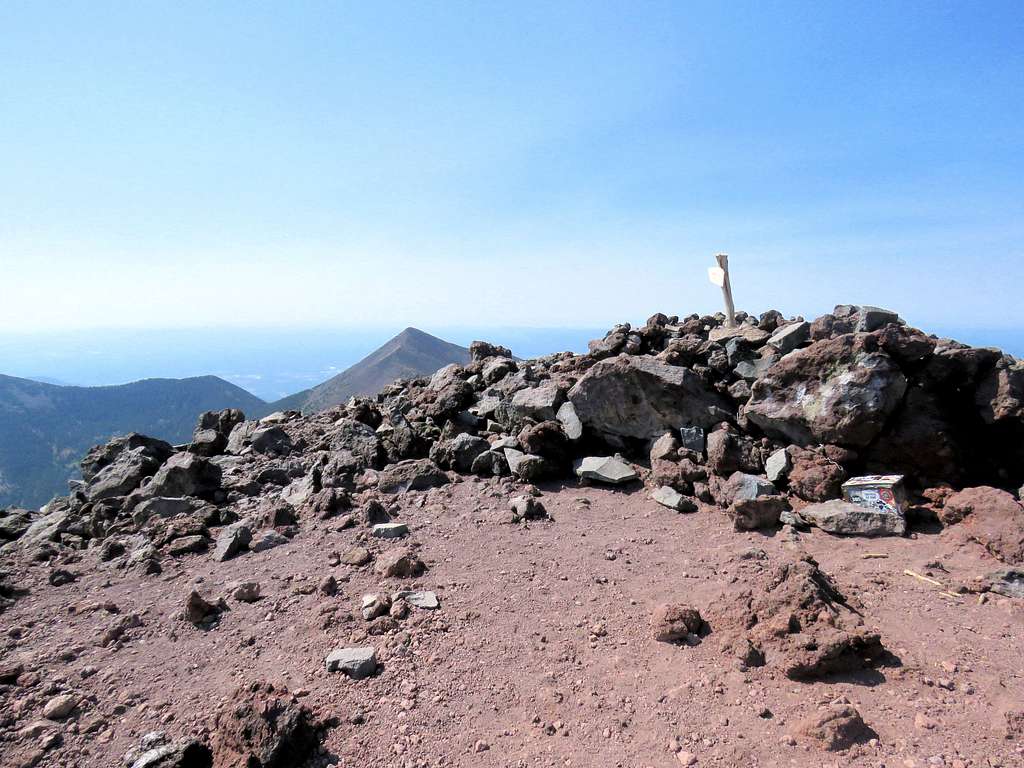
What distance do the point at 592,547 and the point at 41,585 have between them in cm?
728

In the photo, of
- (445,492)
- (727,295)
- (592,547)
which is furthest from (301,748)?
(727,295)

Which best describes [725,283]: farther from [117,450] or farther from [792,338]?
[117,450]

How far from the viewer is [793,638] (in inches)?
172

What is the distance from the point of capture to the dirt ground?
149 inches

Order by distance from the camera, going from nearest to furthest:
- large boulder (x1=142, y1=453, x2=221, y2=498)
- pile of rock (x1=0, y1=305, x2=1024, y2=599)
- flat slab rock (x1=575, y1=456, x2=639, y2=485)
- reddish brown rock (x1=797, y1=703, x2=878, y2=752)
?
reddish brown rock (x1=797, y1=703, x2=878, y2=752)
pile of rock (x1=0, y1=305, x2=1024, y2=599)
flat slab rock (x1=575, y1=456, x2=639, y2=485)
large boulder (x1=142, y1=453, x2=221, y2=498)

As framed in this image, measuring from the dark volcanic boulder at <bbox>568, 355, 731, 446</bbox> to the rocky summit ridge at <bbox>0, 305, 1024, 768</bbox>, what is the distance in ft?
0.15

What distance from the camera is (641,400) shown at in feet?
29.8

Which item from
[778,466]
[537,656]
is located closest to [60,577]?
[537,656]

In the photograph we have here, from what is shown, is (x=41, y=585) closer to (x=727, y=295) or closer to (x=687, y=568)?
(x=687, y=568)

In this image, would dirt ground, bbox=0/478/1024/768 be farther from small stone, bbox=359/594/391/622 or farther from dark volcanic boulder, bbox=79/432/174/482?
dark volcanic boulder, bbox=79/432/174/482

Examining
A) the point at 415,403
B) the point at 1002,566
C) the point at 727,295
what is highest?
the point at 727,295

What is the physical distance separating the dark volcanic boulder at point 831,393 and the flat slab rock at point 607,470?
2.03 meters

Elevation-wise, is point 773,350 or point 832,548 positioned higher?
point 773,350

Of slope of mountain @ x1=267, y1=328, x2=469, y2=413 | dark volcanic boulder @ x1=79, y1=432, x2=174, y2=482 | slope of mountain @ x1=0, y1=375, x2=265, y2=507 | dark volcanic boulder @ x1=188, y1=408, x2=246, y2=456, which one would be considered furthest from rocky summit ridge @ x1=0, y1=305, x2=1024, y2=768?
slope of mountain @ x1=0, y1=375, x2=265, y2=507
